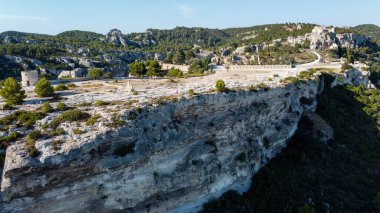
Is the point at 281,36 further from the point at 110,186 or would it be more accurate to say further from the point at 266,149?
the point at 110,186

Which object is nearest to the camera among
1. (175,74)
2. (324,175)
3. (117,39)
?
(324,175)

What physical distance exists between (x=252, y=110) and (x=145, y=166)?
1514 cm

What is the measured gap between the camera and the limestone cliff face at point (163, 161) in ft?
70.2

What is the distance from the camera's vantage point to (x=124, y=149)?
24.4 m

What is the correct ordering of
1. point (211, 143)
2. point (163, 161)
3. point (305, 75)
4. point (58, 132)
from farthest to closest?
point (305, 75) → point (211, 143) → point (163, 161) → point (58, 132)

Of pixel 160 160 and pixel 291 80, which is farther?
pixel 291 80

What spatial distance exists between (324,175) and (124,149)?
984 inches

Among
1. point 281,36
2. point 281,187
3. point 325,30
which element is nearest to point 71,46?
point 281,36

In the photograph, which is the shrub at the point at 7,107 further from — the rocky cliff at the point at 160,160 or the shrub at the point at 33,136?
the rocky cliff at the point at 160,160

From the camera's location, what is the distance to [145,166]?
2642 centimetres

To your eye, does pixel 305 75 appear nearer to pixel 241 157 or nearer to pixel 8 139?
pixel 241 157

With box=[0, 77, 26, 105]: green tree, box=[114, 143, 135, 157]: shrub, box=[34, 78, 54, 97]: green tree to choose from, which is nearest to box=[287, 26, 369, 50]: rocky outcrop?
box=[34, 78, 54, 97]: green tree

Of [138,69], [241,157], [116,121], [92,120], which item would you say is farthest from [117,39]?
[116,121]

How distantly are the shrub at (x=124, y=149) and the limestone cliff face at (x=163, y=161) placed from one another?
260 mm
